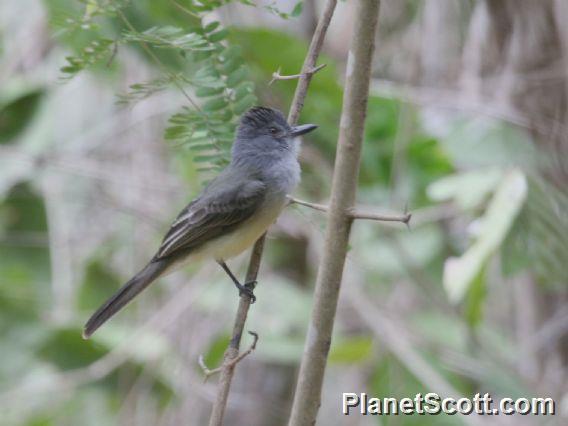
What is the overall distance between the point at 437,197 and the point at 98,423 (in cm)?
212

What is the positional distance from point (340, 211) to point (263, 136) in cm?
134

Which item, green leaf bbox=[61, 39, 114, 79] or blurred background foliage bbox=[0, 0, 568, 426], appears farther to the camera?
blurred background foliage bbox=[0, 0, 568, 426]

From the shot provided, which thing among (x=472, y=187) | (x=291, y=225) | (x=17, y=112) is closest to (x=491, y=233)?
(x=472, y=187)

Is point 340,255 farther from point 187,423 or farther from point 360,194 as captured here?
point 187,423

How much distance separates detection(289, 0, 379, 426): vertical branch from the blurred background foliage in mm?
1273

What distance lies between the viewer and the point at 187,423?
4.07m

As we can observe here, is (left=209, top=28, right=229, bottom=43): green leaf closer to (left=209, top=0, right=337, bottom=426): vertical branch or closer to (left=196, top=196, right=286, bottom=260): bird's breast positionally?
(left=209, top=0, right=337, bottom=426): vertical branch

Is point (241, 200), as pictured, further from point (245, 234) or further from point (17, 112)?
point (17, 112)

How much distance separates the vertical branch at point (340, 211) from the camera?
1.57 metres

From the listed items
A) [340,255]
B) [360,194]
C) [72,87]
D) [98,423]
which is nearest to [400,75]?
[360,194]

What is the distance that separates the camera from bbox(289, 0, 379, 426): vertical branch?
1565 millimetres

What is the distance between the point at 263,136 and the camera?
2887mm

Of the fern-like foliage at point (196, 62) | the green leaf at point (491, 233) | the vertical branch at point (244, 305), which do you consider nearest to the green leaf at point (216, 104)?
the fern-like foliage at point (196, 62)

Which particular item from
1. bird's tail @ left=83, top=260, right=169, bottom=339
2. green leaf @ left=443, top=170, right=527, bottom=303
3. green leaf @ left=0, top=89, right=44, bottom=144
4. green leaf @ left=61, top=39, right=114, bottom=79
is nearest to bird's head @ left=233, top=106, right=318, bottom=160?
bird's tail @ left=83, top=260, right=169, bottom=339
